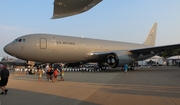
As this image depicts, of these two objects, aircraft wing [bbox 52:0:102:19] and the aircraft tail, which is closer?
aircraft wing [bbox 52:0:102:19]

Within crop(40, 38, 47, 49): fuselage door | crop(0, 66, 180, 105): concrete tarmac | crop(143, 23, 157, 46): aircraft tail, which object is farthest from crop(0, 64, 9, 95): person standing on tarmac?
crop(143, 23, 157, 46): aircraft tail

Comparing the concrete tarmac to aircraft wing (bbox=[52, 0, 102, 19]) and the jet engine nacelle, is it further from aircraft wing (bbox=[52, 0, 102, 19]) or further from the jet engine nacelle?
the jet engine nacelle

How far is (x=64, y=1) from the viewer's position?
4.10 m

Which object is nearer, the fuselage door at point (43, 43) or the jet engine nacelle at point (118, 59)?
the fuselage door at point (43, 43)

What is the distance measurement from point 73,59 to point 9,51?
692cm

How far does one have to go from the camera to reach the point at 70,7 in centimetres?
443

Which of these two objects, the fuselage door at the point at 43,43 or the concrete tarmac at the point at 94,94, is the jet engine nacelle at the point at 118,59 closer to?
the fuselage door at the point at 43,43

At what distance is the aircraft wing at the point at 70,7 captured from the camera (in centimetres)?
416

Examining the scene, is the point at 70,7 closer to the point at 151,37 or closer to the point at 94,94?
the point at 94,94

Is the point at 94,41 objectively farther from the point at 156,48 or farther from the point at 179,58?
the point at 179,58

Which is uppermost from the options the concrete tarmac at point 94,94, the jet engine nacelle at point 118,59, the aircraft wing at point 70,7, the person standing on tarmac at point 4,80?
the aircraft wing at point 70,7

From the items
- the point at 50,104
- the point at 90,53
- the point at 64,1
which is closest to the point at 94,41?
the point at 90,53

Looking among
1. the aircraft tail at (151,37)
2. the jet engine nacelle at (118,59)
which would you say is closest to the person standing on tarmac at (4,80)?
the jet engine nacelle at (118,59)

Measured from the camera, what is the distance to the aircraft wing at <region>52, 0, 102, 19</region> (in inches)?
164
